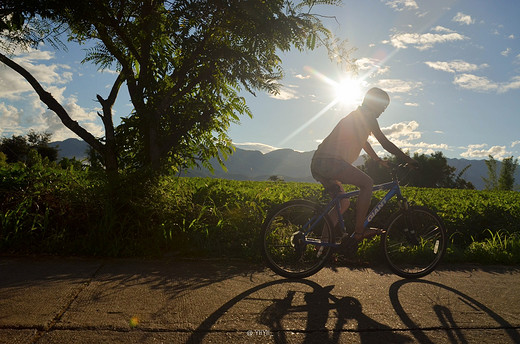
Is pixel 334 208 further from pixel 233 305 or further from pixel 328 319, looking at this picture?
pixel 233 305

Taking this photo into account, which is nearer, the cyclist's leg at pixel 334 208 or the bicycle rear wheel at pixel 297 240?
the bicycle rear wheel at pixel 297 240

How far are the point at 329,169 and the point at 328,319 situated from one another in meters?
1.78

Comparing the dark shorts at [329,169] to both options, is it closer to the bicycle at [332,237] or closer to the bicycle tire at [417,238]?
the bicycle at [332,237]

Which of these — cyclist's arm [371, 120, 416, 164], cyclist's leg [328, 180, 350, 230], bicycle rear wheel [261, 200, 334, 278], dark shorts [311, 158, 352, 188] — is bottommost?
bicycle rear wheel [261, 200, 334, 278]

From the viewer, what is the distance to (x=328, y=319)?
9.59 ft

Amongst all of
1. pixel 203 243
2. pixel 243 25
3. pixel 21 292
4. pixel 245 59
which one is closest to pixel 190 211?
pixel 203 243

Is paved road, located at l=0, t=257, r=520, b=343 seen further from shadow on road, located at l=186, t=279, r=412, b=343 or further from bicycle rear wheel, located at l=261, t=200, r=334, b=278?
bicycle rear wheel, located at l=261, t=200, r=334, b=278

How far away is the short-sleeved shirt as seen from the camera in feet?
13.8

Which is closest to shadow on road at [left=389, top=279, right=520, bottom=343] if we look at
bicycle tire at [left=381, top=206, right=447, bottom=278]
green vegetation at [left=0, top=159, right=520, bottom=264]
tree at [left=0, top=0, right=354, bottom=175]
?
bicycle tire at [left=381, top=206, right=447, bottom=278]

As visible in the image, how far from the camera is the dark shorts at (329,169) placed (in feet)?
13.6

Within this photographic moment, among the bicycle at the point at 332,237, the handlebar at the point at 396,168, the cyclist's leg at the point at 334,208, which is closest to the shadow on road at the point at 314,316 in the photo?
the bicycle at the point at 332,237

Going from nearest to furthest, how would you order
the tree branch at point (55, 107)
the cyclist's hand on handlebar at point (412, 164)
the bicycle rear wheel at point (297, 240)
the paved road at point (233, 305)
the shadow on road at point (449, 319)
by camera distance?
1. the paved road at point (233, 305)
2. the shadow on road at point (449, 319)
3. the bicycle rear wheel at point (297, 240)
4. the cyclist's hand on handlebar at point (412, 164)
5. the tree branch at point (55, 107)

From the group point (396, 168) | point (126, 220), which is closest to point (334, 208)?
point (396, 168)

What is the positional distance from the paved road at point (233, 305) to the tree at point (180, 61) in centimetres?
245
